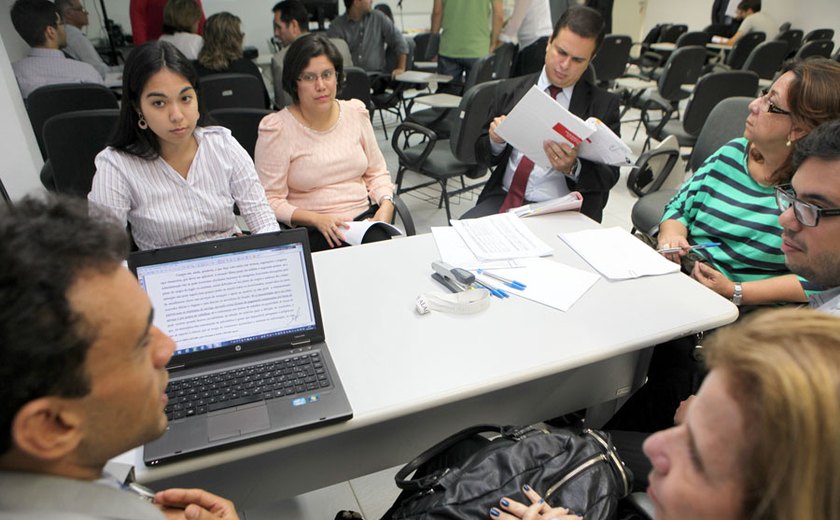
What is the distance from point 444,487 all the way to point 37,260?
0.80 m

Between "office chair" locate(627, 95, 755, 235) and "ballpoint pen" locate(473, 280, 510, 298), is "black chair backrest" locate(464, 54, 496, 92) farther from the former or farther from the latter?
"ballpoint pen" locate(473, 280, 510, 298)

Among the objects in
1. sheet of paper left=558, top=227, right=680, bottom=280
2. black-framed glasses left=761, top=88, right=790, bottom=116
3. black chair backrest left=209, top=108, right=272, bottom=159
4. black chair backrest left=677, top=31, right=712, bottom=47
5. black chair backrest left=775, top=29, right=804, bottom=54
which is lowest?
sheet of paper left=558, top=227, right=680, bottom=280

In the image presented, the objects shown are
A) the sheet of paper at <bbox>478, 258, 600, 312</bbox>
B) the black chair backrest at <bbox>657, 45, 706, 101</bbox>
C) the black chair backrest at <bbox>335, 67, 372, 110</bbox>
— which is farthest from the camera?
the black chair backrest at <bbox>657, 45, 706, 101</bbox>

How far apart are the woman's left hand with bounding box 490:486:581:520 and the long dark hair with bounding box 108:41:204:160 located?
145 cm

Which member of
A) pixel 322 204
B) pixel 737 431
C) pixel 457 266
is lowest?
pixel 322 204

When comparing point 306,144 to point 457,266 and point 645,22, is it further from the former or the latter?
point 645,22

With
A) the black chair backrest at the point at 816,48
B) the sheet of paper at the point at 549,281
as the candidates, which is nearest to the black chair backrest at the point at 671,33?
the black chair backrest at the point at 816,48

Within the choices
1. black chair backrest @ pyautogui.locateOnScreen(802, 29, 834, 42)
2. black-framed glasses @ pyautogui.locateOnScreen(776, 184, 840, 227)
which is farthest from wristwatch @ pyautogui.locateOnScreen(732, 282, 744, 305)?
black chair backrest @ pyautogui.locateOnScreen(802, 29, 834, 42)

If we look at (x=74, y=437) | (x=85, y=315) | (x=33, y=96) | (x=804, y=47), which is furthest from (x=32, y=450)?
(x=804, y=47)

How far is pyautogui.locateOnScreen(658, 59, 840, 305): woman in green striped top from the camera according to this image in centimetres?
152

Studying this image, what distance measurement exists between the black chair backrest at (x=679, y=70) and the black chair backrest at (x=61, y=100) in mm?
4079

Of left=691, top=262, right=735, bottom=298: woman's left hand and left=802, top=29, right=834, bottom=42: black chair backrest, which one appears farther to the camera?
left=802, top=29, right=834, bottom=42: black chair backrest

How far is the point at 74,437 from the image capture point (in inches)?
23.5

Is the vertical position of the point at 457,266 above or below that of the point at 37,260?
below
